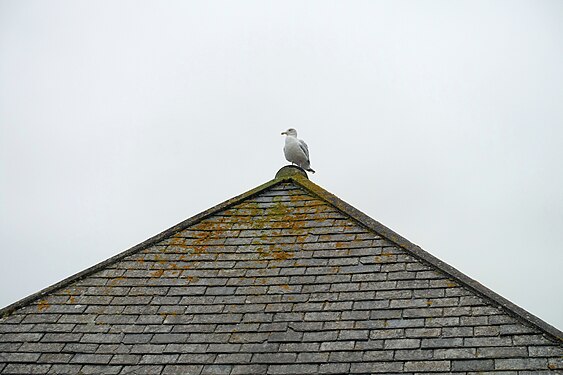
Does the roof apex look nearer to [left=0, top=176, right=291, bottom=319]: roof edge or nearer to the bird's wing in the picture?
[left=0, top=176, right=291, bottom=319]: roof edge

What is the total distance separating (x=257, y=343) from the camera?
614 centimetres

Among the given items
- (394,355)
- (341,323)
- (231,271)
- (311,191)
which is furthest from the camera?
(311,191)

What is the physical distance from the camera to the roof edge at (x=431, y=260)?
19.1ft

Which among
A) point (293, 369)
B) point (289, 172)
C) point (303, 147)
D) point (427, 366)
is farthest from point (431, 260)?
point (303, 147)

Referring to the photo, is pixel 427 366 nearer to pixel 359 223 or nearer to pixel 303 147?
pixel 359 223

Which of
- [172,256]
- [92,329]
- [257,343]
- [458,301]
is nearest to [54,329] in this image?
[92,329]

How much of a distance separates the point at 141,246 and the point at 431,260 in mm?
3001

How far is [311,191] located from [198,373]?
2.92 m

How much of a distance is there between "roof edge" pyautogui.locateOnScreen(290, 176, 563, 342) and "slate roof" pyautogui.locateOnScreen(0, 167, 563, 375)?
0.05ft

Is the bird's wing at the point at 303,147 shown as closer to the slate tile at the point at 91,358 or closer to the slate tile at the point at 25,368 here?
the slate tile at the point at 91,358

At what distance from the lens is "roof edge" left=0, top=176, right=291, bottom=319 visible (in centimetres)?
719

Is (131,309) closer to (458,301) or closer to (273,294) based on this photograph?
(273,294)

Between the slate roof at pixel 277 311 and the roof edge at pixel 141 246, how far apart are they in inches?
0.6

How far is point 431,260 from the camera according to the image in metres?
6.77
